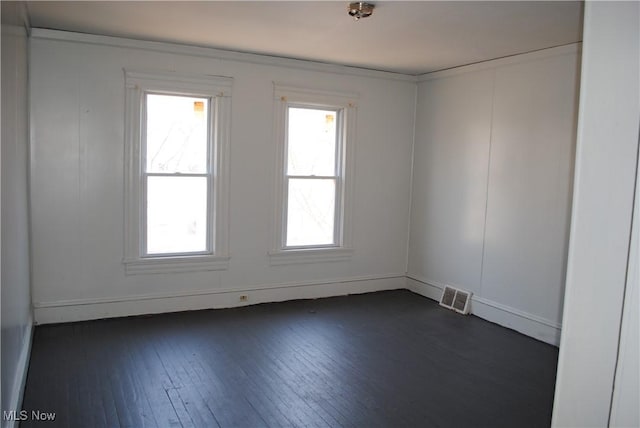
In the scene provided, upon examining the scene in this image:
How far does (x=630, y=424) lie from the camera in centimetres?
130

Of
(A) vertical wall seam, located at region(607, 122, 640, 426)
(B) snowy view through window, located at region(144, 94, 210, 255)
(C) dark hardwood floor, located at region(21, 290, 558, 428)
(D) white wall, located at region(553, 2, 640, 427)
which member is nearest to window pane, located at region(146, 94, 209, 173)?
(B) snowy view through window, located at region(144, 94, 210, 255)

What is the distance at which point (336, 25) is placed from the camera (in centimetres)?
385

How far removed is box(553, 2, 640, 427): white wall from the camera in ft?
4.23

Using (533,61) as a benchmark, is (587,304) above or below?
below

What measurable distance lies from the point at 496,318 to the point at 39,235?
4.27 m

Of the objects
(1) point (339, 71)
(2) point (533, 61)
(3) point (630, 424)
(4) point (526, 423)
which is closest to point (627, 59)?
(3) point (630, 424)

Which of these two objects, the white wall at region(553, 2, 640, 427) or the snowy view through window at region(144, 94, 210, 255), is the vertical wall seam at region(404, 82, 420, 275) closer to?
the snowy view through window at region(144, 94, 210, 255)

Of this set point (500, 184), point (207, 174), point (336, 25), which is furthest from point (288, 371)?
point (500, 184)

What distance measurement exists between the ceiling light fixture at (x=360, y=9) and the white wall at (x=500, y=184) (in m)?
1.88

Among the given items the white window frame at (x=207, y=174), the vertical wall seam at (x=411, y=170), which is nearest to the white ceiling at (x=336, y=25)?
the white window frame at (x=207, y=174)

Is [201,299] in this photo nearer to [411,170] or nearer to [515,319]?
[411,170]

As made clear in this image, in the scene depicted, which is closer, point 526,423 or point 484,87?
point 526,423

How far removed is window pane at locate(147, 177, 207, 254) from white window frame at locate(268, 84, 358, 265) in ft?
2.51

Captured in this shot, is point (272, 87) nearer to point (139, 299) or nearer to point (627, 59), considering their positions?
point (139, 299)
